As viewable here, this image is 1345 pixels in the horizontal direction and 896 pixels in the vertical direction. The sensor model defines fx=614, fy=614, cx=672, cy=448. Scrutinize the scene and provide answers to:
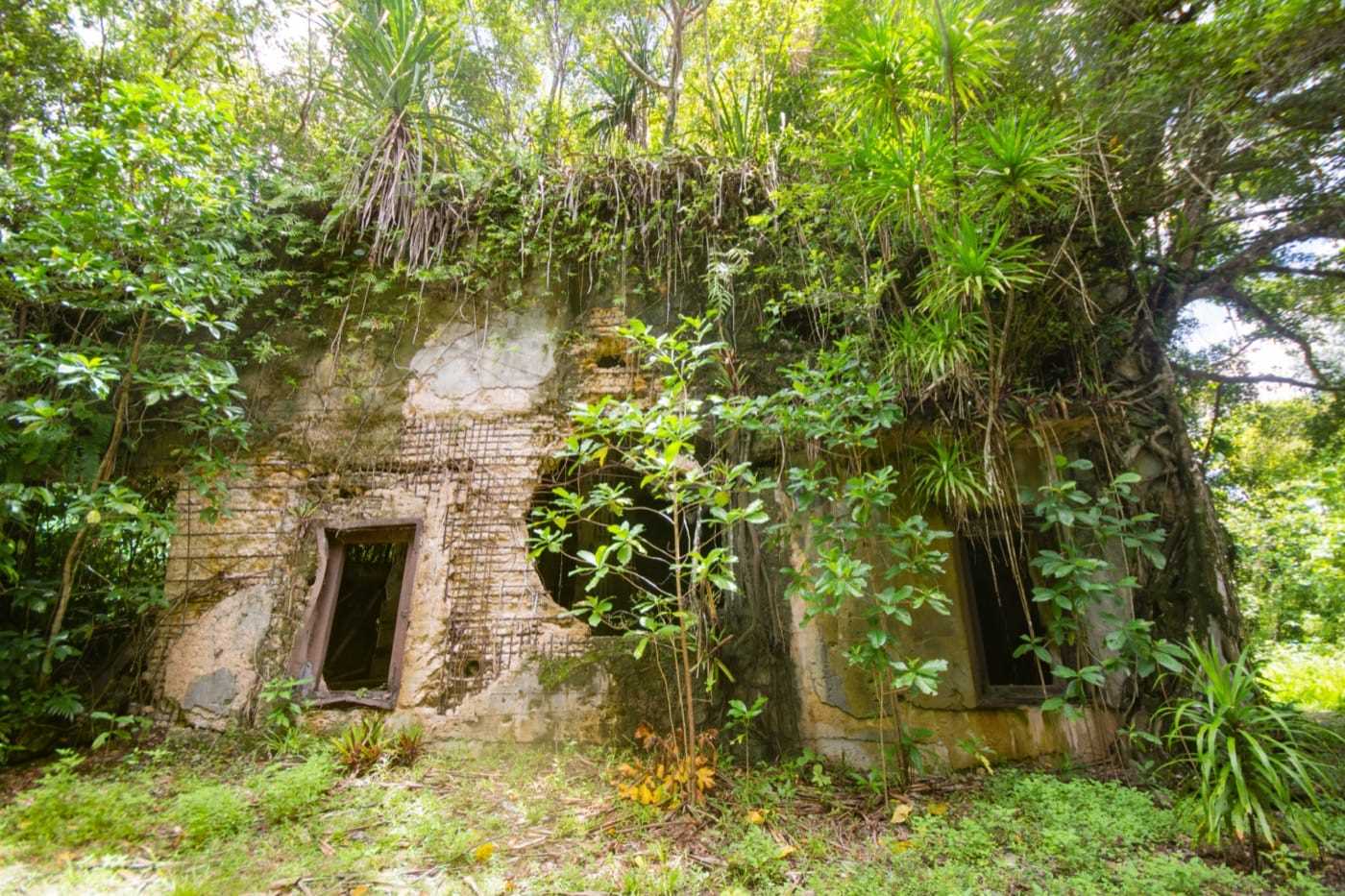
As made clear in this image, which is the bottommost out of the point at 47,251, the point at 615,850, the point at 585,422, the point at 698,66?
the point at 615,850

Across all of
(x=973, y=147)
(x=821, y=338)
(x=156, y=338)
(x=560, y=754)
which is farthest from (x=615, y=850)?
(x=156, y=338)

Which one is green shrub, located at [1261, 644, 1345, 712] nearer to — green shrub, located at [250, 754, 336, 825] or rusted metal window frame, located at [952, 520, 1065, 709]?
rusted metal window frame, located at [952, 520, 1065, 709]

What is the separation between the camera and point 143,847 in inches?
96.0

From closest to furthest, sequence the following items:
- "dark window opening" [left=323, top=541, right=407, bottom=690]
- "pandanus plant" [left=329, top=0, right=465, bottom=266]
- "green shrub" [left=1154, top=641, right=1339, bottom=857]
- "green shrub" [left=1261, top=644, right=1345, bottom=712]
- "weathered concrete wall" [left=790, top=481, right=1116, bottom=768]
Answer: "green shrub" [left=1154, top=641, right=1339, bottom=857] < "weathered concrete wall" [left=790, top=481, right=1116, bottom=768] < "pandanus plant" [left=329, top=0, right=465, bottom=266] < "green shrub" [left=1261, top=644, right=1345, bottom=712] < "dark window opening" [left=323, top=541, right=407, bottom=690]

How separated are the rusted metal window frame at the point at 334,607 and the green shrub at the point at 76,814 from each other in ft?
2.85

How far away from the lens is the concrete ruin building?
337cm

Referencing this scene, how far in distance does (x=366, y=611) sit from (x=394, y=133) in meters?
4.80

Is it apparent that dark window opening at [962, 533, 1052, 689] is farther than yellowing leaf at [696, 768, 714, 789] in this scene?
Yes

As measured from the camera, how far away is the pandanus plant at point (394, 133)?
167 inches

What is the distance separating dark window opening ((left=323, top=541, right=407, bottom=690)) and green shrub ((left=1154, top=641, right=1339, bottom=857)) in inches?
244

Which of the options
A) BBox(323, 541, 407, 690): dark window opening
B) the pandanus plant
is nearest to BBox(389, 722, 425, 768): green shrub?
the pandanus plant

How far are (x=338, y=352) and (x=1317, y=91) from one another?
556cm

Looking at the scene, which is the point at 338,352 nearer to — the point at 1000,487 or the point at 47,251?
the point at 47,251

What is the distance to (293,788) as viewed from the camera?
9.01 ft
